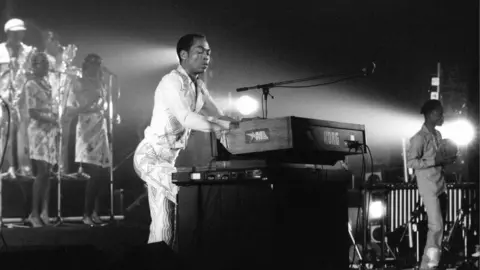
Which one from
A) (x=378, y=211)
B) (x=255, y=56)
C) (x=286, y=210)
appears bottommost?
(x=378, y=211)

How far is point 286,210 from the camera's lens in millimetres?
3941

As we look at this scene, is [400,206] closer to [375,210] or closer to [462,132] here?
[375,210]

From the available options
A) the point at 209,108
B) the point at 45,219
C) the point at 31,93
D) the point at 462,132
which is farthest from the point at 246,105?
the point at 209,108

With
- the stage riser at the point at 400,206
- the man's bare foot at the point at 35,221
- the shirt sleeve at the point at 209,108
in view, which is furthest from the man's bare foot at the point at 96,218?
the stage riser at the point at 400,206

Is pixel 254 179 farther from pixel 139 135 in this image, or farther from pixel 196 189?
pixel 139 135

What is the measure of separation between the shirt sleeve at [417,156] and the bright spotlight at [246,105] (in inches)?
105

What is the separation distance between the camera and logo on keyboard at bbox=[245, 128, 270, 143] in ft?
12.8

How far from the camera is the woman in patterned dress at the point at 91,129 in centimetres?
753

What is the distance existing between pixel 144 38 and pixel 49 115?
1739 mm

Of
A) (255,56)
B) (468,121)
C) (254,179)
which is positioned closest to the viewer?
(254,179)

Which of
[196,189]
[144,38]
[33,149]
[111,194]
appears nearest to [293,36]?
[144,38]

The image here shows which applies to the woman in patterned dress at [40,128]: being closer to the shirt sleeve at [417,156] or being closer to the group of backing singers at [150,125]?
the group of backing singers at [150,125]

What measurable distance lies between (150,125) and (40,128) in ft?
9.52

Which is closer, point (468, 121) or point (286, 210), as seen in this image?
point (286, 210)
